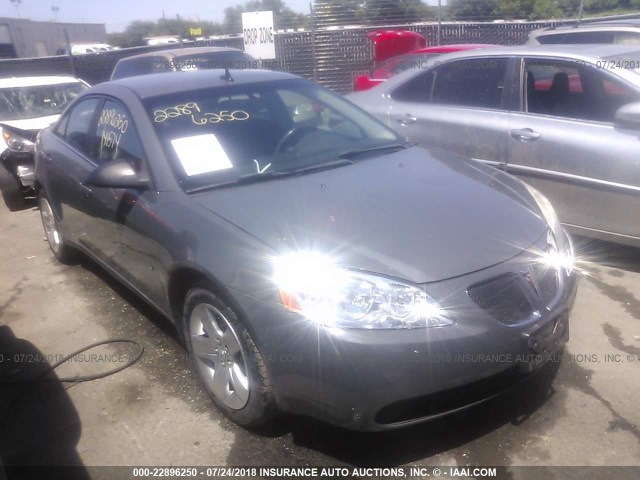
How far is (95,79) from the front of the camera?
15445mm

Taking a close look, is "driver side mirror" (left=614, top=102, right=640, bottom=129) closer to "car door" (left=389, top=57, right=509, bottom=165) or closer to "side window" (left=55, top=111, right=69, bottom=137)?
"car door" (left=389, top=57, right=509, bottom=165)

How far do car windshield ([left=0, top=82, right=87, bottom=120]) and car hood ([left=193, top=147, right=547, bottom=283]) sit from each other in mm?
5587

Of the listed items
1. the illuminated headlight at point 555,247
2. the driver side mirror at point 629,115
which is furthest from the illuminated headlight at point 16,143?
the driver side mirror at point 629,115

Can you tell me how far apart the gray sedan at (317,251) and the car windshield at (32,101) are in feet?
14.0

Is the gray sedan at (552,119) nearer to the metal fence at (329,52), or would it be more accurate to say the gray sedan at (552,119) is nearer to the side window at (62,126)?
the side window at (62,126)

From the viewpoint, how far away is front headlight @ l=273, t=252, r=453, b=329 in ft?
8.00

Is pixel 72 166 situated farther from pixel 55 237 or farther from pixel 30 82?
pixel 30 82

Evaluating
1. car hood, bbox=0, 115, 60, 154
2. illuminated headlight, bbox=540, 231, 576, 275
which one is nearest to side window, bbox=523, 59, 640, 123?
illuminated headlight, bbox=540, 231, 576, 275

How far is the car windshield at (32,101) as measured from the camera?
768cm

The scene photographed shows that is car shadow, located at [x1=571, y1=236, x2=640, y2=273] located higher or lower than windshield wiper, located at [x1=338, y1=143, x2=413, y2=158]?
lower

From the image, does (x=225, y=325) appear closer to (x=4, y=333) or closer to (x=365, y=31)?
(x=4, y=333)

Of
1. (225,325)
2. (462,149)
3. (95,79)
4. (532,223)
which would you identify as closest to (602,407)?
(532,223)

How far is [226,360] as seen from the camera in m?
2.94

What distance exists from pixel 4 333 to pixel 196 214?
1954 mm
